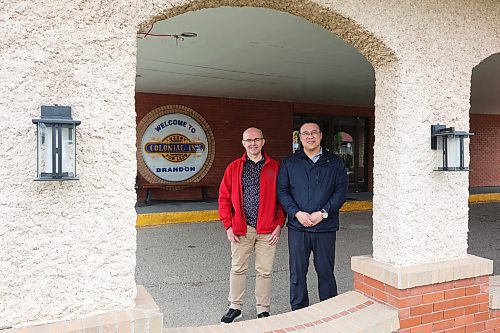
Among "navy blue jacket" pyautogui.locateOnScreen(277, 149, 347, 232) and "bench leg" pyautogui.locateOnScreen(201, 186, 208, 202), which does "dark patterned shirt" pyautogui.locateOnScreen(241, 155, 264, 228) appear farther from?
"bench leg" pyautogui.locateOnScreen(201, 186, 208, 202)

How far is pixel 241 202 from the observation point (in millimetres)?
3836

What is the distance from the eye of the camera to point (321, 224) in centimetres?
353

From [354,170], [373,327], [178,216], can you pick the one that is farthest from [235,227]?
[354,170]

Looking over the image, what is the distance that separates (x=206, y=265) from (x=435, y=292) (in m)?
3.58

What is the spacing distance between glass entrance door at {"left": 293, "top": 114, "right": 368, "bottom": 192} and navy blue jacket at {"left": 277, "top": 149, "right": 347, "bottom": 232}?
1071 centimetres

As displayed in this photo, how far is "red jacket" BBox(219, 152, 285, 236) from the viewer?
149 inches

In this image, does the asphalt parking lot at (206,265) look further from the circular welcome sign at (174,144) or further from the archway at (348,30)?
the archway at (348,30)

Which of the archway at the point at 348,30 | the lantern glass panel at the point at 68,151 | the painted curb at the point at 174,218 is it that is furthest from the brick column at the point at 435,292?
the painted curb at the point at 174,218

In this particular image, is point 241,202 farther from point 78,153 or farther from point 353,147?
point 353,147

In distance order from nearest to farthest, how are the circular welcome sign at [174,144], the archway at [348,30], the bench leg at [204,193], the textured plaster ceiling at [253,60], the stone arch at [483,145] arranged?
the archway at [348,30] → the textured plaster ceiling at [253,60] → the circular welcome sign at [174,144] → the bench leg at [204,193] → the stone arch at [483,145]

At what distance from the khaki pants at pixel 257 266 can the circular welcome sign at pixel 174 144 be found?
7.53 metres

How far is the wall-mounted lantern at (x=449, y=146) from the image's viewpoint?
305cm

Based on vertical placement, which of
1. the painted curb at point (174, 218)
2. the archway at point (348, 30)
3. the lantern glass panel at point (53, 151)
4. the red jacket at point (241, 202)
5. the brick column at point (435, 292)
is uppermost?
the archway at point (348, 30)

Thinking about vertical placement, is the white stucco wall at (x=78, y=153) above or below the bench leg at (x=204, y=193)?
above
